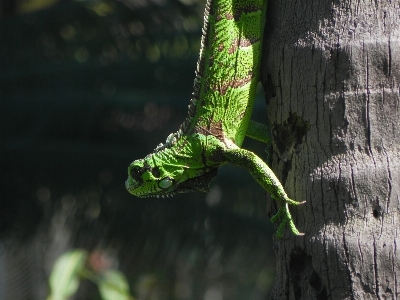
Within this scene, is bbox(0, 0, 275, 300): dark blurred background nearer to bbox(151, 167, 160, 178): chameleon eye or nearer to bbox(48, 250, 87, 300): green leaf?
bbox(48, 250, 87, 300): green leaf

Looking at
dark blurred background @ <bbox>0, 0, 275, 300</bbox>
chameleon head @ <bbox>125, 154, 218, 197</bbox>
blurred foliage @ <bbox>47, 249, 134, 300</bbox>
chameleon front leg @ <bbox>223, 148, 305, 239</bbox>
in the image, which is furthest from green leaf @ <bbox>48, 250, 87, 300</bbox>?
chameleon front leg @ <bbox>223, 148, 305, 239</bbox>

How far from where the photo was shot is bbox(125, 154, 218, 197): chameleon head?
3.86m

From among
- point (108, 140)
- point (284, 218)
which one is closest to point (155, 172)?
point (284, 218)

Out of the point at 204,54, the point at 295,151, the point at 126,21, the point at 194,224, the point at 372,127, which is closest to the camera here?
the point at 372,127

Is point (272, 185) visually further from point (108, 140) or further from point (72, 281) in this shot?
point (108, 140)

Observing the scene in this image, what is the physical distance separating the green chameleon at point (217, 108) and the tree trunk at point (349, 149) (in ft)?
1.90

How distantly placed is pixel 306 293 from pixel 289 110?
0.89 m

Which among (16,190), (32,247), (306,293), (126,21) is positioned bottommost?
(306,293)

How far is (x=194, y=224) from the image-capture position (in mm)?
7031

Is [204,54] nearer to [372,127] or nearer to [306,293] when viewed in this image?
[372,127]

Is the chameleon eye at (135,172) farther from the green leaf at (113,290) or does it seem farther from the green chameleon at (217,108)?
the green leaf at (113,290)

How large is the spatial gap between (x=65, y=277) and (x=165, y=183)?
1.92 meters

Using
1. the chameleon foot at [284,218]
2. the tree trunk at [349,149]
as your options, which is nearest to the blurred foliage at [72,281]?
the chameleon foot at [284,218]

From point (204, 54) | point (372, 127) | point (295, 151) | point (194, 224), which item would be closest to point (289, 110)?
point (295, 151)
